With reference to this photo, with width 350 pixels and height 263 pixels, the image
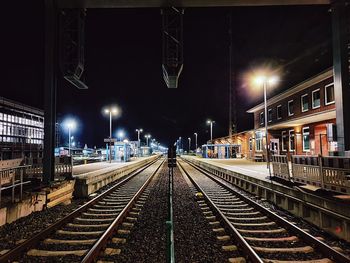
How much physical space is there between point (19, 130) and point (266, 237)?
55824 mm

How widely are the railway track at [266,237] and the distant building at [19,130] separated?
40.5 metres

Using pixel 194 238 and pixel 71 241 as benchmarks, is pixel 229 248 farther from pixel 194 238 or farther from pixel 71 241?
pixel 71 241

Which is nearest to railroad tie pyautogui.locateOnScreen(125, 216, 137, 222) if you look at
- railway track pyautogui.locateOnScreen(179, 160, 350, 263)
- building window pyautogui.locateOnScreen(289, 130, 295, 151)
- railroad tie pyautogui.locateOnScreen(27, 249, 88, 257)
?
railway track pyautogui.locateOnScreen(179, 160, 350, 263)

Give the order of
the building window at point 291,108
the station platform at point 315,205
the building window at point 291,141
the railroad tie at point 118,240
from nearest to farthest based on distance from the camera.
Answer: the railroad tie at point 118,240, the station platform at point 315,205, the building window at point 291,141, the building window at point 291,108

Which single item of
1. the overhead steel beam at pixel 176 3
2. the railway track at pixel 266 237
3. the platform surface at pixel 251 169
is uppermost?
the overhead steel beam at pixel 176 3

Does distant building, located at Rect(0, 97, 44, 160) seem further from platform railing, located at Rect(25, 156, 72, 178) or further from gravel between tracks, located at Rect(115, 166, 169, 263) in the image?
gravel between tracks, located at Rect(115, 166, 169, 263)

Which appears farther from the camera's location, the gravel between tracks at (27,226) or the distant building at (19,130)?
the distant building at (19,130)

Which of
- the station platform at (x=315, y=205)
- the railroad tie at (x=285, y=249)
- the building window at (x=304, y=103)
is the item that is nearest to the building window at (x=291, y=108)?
the building window at (x=304, y=103)

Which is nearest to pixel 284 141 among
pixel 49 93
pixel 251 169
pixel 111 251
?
pixel 251 169

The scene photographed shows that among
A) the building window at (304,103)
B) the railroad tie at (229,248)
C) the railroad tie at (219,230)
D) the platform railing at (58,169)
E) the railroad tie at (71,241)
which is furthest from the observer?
the building window at (304,103)

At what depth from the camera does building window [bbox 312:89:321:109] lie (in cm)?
2469

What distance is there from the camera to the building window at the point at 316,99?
24.7 m

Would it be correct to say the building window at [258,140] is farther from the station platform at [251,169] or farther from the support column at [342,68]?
the support column at [342,68]

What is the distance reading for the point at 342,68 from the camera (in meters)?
11.0
